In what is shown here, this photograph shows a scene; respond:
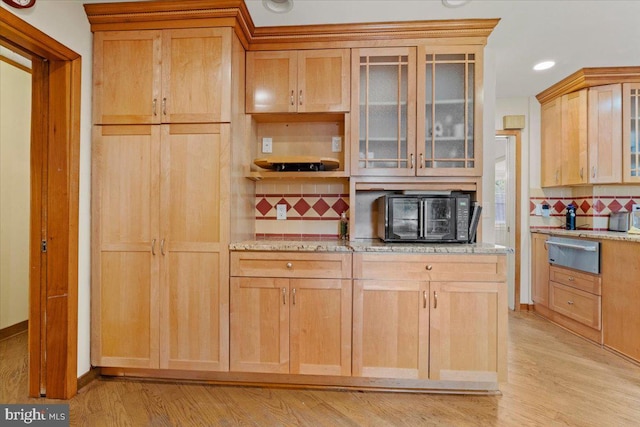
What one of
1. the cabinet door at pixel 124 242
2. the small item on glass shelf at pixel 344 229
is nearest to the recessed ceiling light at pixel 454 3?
the small item on glass shelf at pixel 344 229

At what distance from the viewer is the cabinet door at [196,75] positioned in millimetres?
1972

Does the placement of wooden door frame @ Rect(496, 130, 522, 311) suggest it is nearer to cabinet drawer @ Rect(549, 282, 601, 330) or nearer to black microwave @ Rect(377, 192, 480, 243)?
cabinet drawer @ Rect(549, 282, 601, 330)

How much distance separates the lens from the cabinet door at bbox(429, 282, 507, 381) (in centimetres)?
186

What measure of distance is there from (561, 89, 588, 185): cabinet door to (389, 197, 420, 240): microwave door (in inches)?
84.7

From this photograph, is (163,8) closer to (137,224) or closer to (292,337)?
(137,224)

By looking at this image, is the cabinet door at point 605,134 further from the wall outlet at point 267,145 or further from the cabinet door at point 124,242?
the cabinet door at point 124,242

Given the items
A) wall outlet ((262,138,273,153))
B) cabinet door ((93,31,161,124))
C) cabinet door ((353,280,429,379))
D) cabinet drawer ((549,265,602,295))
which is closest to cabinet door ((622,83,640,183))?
cabinet drawer ((549,265,602,295))

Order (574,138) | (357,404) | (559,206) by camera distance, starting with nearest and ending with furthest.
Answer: (357,404), (574,138), (559,206)

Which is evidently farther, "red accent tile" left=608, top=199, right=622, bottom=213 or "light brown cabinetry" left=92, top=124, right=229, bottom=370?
"red accent tile" left=608, top=199, right=622, bottom=213

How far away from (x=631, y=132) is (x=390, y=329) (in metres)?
3.09

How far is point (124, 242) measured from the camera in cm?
201

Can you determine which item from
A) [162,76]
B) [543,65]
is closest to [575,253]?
[543,65]

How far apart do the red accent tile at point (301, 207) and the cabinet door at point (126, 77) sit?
1.17 meters

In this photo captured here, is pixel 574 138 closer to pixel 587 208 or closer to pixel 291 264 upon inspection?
pixel 587 208
